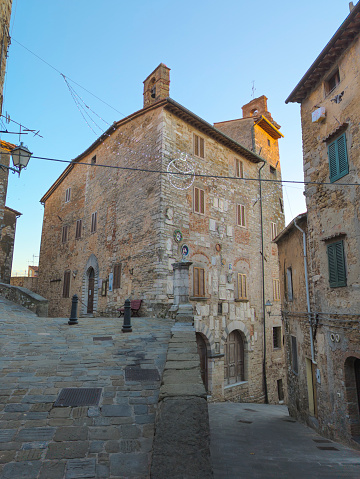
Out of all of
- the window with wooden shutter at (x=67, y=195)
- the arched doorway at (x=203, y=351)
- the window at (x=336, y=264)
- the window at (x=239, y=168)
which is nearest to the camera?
the window at (x=336, y=264)

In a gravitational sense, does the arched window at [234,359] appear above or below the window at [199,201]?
below

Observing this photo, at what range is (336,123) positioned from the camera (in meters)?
8.87

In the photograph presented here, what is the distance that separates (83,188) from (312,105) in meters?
14.4

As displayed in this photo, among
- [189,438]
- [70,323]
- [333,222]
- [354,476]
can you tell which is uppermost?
[333,222]

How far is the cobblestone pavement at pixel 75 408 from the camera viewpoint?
3.04 m

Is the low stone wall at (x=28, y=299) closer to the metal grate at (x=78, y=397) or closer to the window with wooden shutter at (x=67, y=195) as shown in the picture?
the metal grate at (x=78, y=397)

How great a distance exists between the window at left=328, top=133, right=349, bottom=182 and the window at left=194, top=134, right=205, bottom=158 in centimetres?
757

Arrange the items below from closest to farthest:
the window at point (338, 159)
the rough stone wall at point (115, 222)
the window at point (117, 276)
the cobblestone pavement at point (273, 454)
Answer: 1. the cobblestone pavement at point (273, 454)
2. the window at point (338, 159)
3. the rough stone wall at point (115, 222)
4. the window at point (117, 276)

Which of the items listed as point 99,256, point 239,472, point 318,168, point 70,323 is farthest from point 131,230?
point 239,472

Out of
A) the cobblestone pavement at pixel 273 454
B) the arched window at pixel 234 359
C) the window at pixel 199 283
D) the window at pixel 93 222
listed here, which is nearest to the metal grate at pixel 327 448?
the cobblestone pavement at pixel 273 454

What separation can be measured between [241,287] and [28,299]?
9697 mm

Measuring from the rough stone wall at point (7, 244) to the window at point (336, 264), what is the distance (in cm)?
1947

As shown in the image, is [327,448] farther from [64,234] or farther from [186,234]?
[64,234]

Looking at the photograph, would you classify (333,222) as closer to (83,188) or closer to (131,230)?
(131,230)
